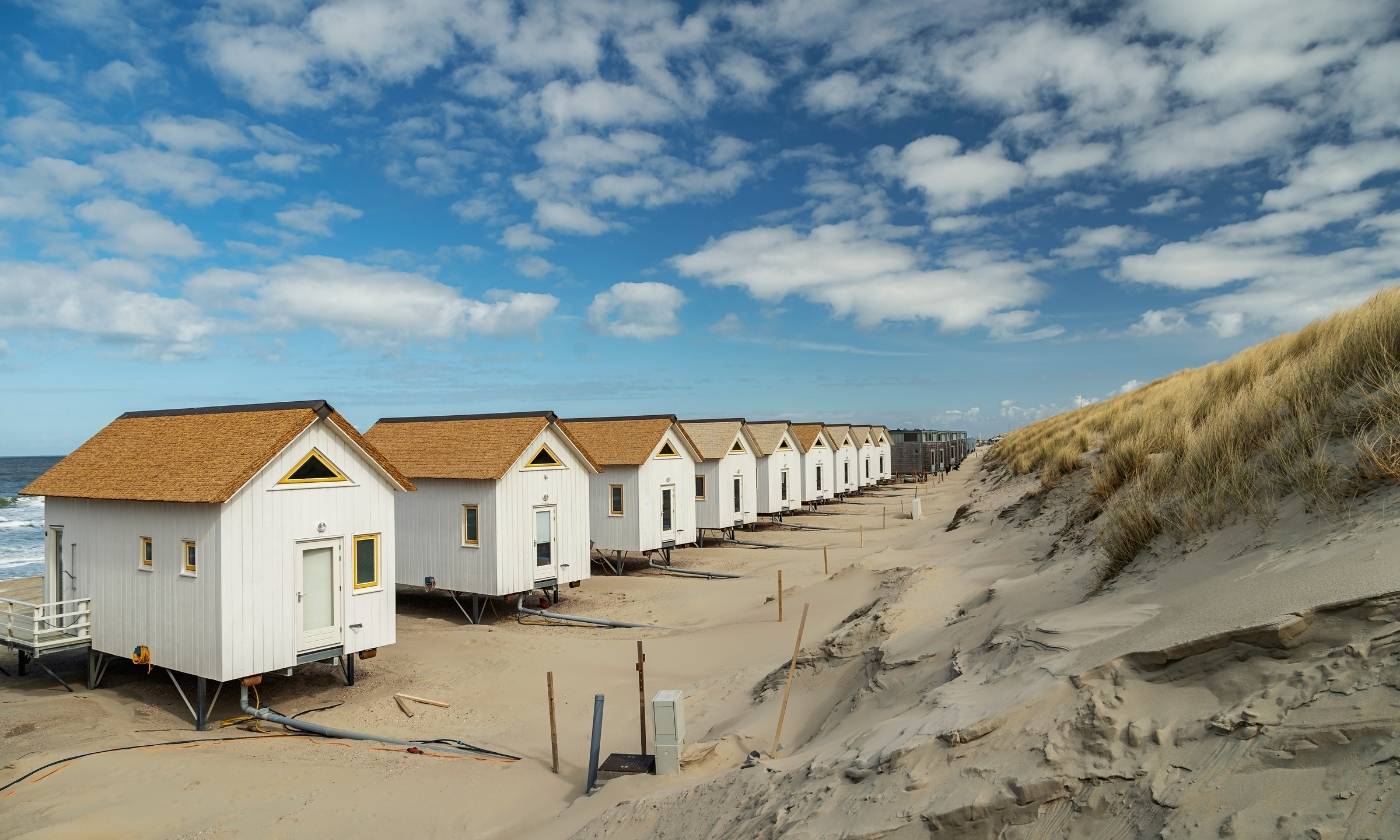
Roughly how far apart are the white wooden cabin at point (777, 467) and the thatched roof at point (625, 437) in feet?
35.9

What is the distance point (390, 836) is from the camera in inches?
379

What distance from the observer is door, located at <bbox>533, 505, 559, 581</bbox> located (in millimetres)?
22594

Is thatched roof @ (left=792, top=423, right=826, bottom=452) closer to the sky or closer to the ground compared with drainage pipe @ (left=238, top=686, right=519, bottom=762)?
closer to the sky

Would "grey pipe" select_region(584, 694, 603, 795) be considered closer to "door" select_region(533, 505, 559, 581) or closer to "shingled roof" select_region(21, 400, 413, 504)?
"shingled roof" select_region(21, 400, 413, 504)

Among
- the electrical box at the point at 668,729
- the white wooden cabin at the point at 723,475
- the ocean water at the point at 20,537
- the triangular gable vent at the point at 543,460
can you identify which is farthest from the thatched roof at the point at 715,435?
the ocean water at the point at 20,537

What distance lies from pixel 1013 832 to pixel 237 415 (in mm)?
15970

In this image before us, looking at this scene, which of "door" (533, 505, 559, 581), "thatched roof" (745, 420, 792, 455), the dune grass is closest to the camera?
the dune grass

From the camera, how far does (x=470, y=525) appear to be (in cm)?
2188

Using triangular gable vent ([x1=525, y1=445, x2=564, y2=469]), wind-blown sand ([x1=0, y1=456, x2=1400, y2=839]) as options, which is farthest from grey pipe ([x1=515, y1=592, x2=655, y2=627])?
triangular gable vent ([x1=525, y1=445, x2=564, y2=469])

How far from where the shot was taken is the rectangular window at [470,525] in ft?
71.1

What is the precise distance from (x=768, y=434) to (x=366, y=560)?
2924 centimetres

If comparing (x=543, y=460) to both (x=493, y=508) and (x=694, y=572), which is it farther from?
(x=694, y=572)

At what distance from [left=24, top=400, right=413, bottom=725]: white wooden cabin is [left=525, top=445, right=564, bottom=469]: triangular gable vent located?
6176 mm

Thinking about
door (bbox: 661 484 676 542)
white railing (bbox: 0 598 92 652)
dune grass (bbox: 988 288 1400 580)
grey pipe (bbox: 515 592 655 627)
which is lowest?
grey pipe (bbox: 515 592 655 627)
